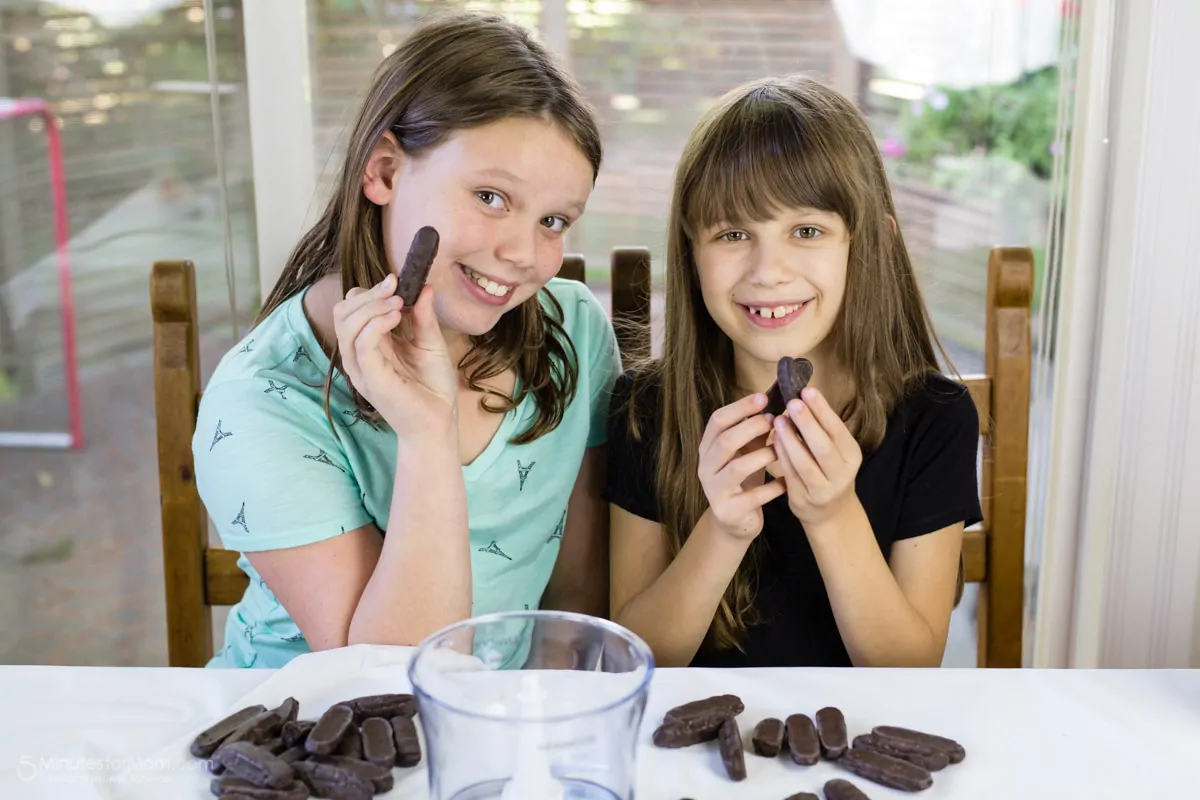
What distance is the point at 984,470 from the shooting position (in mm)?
1456

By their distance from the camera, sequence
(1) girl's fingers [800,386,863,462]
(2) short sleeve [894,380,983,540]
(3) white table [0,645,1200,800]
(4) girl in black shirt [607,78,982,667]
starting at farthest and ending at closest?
(2) short sleeve [894,380,983,540] < (4) girl in black shirt [607,78,982,667] < (1) girl's fingers [800,386,863,462] < (3) white table [0,645,1200,800]

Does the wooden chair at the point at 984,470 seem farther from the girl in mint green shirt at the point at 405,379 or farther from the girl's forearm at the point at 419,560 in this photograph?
the girl's forearm at the point at 419,560

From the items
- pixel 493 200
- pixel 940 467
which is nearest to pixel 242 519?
pixel 493 200

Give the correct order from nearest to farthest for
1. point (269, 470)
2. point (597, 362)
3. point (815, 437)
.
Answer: point (815, 437), point (269, 470), point (597, 362)

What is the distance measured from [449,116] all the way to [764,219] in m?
0.34

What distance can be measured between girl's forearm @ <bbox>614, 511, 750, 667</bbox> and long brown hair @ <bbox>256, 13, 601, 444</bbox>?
23cm

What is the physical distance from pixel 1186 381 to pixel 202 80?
1.64 metres

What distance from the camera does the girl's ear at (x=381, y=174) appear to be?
1212mm

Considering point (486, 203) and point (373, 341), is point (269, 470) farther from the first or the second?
point (486, 203)

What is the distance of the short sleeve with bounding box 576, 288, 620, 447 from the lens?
1.42 m

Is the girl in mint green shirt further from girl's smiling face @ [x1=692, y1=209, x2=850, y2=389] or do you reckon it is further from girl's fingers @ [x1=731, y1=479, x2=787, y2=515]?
girl's fingers @ [x1=731, y1=479, x2=787, y2=515]

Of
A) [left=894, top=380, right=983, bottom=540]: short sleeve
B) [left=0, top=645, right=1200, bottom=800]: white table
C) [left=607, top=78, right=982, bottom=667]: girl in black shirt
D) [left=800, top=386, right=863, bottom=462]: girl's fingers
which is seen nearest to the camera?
[left=0, top=645, right=1200, bottom=800]: white table

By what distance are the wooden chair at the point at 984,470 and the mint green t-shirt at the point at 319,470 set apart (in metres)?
0.08

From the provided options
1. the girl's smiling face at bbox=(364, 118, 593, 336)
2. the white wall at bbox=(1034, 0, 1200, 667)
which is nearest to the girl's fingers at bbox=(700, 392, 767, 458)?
the girl's smiling face at bbox=(364, 118, 593, 336)
